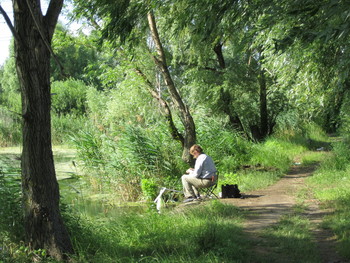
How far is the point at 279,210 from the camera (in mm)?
8008

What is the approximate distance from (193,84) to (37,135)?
12669 millimetres

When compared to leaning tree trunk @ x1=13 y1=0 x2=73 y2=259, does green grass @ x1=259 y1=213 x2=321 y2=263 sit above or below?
below

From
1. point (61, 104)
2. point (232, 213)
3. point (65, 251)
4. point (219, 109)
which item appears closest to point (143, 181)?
point (232, 213)

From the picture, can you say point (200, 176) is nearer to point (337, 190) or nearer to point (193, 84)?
point (337, 190)

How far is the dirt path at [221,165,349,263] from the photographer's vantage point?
5680 millimetres

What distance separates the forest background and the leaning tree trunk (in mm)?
664

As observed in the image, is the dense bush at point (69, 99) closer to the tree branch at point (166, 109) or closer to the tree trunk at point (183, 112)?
the tree branch at point (166, 109)

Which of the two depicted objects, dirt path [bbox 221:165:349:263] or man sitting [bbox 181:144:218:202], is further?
man sitting [bbox 181:144:218:202]

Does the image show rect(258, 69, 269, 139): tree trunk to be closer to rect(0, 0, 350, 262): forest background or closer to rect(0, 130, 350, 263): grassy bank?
rect(0, 0, 350, 262): forest background

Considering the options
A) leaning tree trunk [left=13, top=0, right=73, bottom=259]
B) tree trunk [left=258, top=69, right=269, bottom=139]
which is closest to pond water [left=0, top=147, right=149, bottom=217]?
leaning tree trunk [left=13, top=0, right=73, bottom=259]

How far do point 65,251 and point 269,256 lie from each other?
8.29 ft

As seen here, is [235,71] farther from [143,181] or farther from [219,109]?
[143,181]

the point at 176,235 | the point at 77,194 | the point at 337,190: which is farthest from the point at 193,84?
the point at 176,235

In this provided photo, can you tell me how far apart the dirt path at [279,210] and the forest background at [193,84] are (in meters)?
1.40
